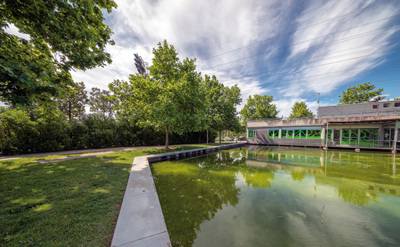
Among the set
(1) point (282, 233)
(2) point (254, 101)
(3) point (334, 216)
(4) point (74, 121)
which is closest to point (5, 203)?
(1) point (282, 233)

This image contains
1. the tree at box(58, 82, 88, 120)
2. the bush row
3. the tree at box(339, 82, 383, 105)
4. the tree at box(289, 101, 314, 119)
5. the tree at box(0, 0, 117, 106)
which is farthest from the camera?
the tree at box(289, 101, 314, 119)

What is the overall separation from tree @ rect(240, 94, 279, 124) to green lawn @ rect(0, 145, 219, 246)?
94.6 ft

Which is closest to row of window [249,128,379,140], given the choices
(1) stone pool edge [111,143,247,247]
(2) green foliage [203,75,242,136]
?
(2) green foliage [203,75,242,136]

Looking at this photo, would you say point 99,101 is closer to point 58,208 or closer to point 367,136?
point 58,208

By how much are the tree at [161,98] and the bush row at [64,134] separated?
1.87 m

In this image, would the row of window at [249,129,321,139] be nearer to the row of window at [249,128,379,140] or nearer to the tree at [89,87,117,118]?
the row of window at [249,128,379,140]

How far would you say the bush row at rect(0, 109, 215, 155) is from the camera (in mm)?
7949

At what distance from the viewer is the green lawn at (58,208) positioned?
1.90 metres

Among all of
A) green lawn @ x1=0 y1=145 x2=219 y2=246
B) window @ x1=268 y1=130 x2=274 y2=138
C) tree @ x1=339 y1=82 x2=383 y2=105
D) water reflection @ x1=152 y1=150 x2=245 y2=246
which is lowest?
water reflection @ x1=152 y1=150 x2=245 y2=246

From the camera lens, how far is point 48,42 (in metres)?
4.46

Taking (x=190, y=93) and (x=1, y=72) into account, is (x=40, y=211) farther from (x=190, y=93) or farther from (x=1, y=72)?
(x=190, y=93)

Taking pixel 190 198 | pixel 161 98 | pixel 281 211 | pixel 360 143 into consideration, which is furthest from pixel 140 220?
pixel 360 143

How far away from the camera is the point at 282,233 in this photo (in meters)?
2.52

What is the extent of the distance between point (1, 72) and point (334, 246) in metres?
7.25
